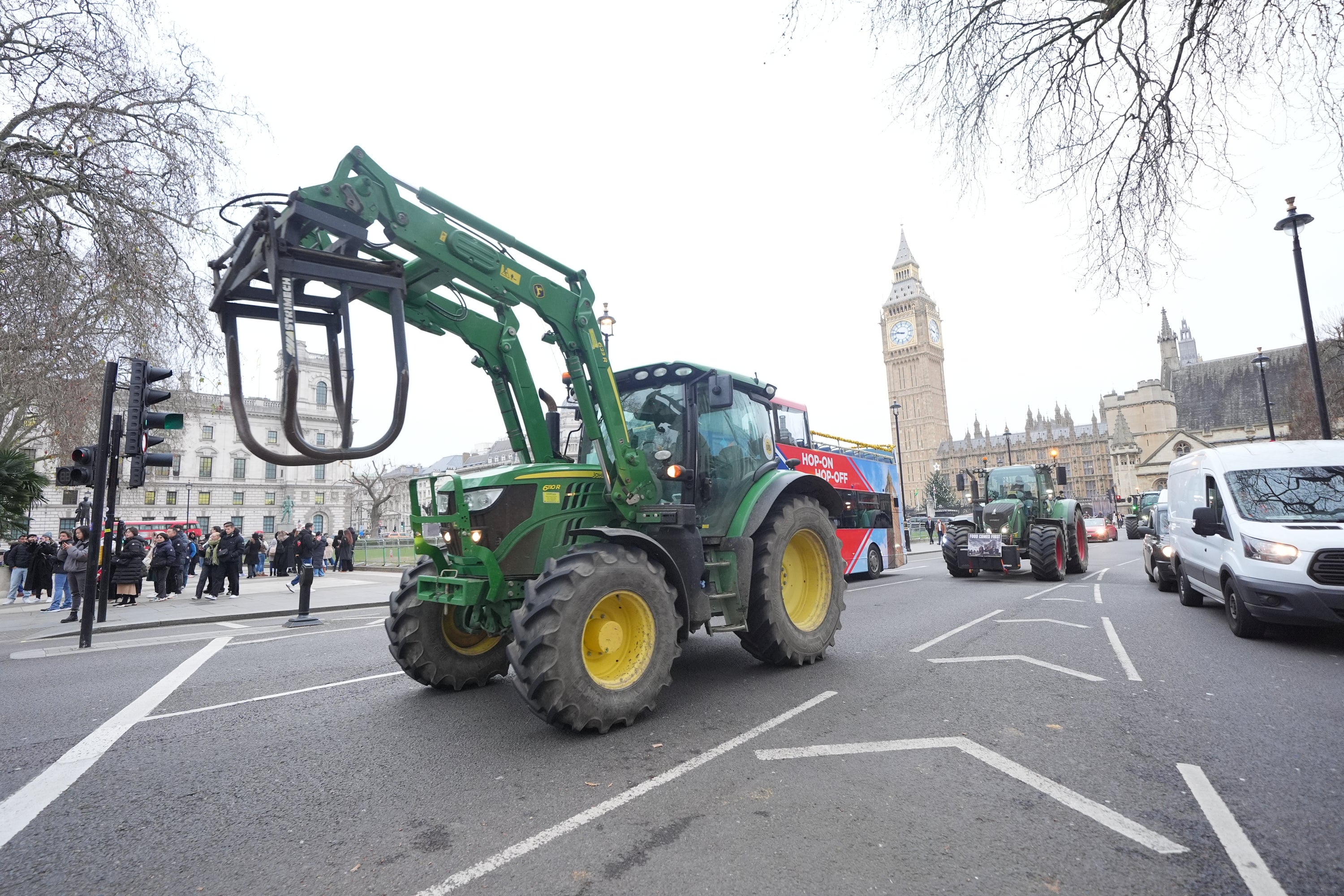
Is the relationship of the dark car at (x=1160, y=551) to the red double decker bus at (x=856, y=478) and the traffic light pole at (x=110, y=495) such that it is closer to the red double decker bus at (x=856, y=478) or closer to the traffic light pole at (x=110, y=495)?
the red double decker bus at (x=856, y=478)

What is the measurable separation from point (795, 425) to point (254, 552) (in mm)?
20995

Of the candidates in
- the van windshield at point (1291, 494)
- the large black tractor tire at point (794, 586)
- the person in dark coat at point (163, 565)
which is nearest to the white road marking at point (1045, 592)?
the van windshield at point (1291, 494)

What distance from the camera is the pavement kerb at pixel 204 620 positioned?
34.3ft

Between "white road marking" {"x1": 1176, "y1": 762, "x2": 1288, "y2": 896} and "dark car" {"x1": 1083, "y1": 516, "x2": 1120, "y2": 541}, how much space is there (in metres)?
35.8

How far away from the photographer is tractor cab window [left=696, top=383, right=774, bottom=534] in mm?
5754

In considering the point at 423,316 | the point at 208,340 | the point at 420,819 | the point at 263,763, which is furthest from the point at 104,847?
the point at 208,340

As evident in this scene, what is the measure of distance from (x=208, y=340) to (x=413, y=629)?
1066 centimetres

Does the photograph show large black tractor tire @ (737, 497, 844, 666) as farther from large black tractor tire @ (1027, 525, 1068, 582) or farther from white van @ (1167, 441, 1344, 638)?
large black tractor tire @ (1027, 525, 1068, 582)

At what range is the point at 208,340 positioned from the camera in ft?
41.2

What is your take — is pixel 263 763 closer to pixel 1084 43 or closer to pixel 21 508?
pixel 1084 43

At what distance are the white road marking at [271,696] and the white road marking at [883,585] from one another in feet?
30.6

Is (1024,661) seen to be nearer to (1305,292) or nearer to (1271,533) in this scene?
(1271,533)

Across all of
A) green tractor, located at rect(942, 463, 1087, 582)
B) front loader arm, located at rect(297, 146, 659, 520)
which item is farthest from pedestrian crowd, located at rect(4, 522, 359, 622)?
green tractor, located at rect(942, 463, 1087, 582)

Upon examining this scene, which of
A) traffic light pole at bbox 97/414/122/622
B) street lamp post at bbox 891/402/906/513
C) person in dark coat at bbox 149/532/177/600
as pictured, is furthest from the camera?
street lamp post at bbox 891/402/906/513
